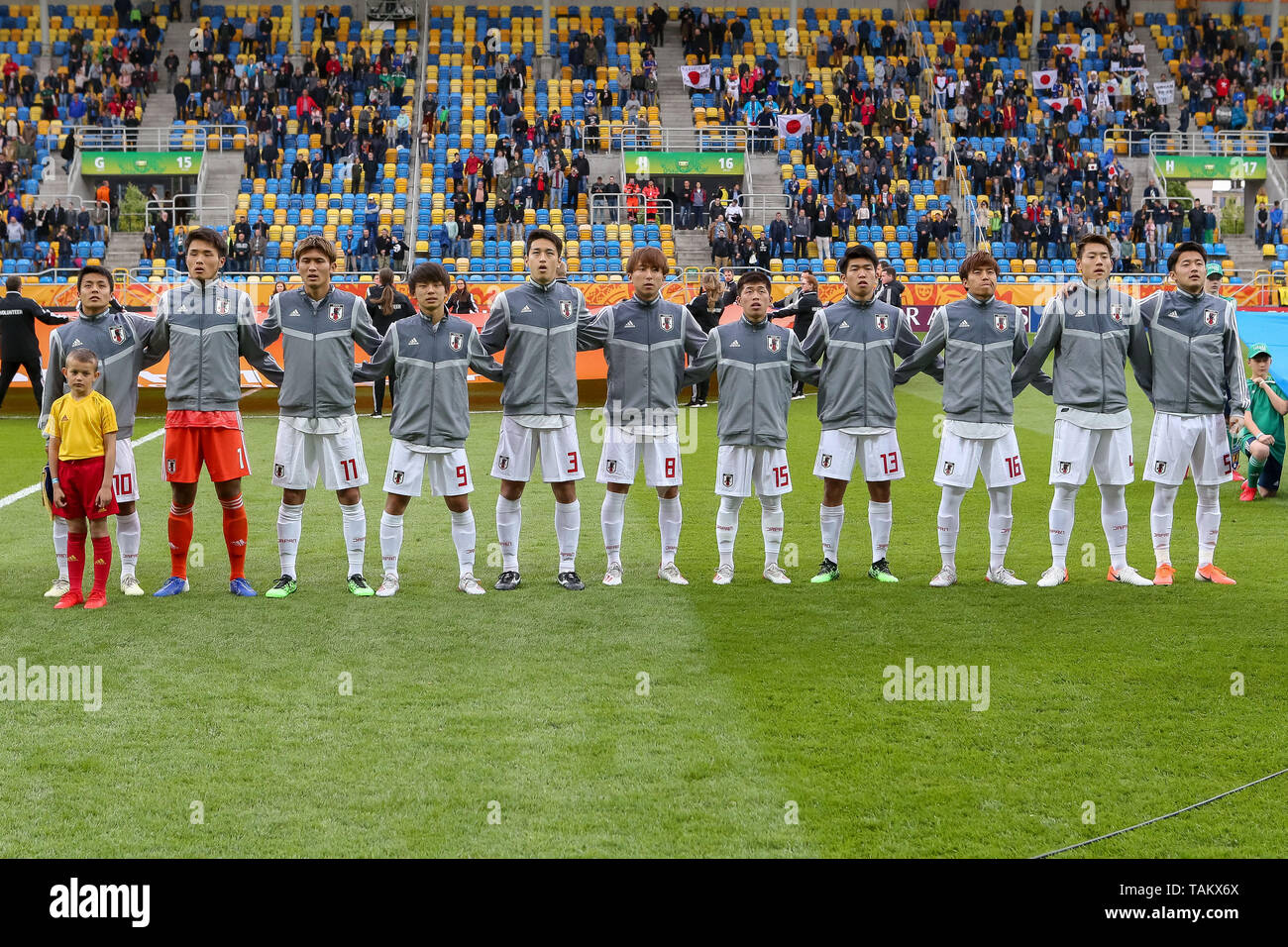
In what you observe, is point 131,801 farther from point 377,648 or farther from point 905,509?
point 905,509

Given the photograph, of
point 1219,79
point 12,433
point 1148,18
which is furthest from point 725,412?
point 1148,18

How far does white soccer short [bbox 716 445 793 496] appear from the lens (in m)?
8.53

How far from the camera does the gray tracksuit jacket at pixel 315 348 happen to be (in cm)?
814

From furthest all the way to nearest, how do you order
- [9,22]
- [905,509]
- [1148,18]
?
[1148,18]
[9,22]
[905,509]

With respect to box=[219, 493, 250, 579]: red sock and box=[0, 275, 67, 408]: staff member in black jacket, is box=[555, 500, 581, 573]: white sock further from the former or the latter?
box=[0, 275, 67, 408]: staff member in black jacket

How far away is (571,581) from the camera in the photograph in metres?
8.40

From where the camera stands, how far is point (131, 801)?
4.83m

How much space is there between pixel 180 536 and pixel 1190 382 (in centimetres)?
622

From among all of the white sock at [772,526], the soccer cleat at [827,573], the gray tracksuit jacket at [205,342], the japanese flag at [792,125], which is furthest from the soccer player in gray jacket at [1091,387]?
the japanese flag at [792,125]

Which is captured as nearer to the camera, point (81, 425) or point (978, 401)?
point (81, 425)

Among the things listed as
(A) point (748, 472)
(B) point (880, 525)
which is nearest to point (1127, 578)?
(B) point (880, 525)

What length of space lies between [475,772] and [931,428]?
12.8m

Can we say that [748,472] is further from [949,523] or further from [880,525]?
[949,523]

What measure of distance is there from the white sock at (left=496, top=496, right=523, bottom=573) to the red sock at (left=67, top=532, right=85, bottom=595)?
243 cm
